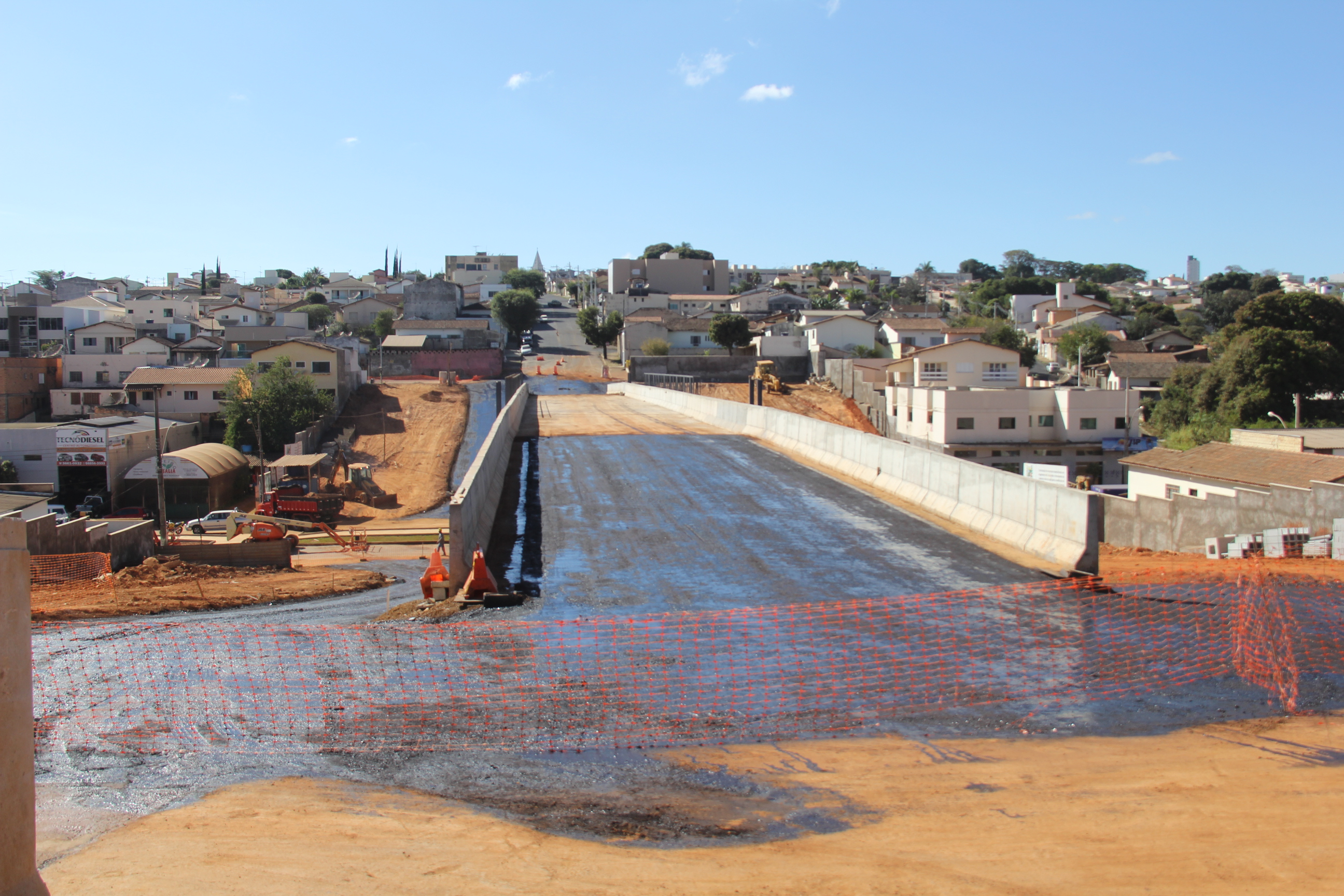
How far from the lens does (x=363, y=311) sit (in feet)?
366

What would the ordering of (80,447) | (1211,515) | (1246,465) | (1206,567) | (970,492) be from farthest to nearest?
1. (80,447)
2. (1246,465)
3. (1211,515)
4. (970,492)
5. (1206,567)

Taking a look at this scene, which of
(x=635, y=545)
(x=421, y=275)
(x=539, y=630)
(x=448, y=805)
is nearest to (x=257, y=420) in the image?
(x=635, y=545)

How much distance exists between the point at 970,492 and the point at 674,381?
5973 centimetres

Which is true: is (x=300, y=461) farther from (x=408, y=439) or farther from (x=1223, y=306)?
(x=1223, y=306)

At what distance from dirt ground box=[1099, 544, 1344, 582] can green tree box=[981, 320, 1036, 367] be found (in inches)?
2451

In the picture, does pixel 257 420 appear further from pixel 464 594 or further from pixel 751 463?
pixel 464 594

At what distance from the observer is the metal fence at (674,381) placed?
77.0 meters

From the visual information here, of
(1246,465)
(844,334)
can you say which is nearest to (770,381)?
(844,334)

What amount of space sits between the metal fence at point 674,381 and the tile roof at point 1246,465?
44.7 metres

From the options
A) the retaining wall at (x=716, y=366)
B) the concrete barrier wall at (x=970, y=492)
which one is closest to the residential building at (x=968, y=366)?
the retaining wall at (x=716, y=366)

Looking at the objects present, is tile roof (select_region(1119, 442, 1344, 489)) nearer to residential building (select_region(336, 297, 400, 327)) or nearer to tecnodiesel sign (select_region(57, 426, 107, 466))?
tecnodiesel sign (select_region(57, 426, 107, 466))

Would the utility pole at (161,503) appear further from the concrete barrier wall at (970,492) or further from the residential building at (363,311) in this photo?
the residential building at (363,311)

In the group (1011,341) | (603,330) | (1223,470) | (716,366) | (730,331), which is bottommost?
(1223,470)

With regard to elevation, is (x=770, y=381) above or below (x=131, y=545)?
above
